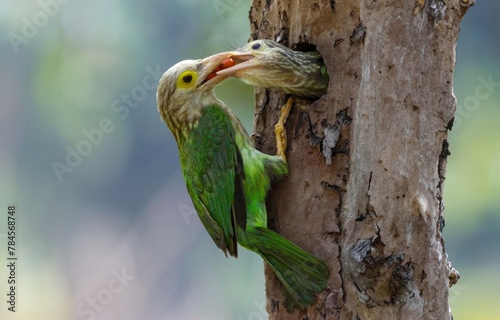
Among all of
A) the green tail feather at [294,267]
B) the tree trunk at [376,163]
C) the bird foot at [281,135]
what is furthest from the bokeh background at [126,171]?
the green tail feather at [294,267]

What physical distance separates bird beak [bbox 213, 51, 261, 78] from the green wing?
17cm

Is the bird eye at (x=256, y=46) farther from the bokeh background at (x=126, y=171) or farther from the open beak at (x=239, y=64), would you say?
the bokeh background at (x=126, y=171)

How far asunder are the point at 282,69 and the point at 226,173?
1.61 ft

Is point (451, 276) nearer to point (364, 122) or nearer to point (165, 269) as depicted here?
point (364, 122)

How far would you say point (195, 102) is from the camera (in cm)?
277

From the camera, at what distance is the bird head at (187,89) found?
272 cm

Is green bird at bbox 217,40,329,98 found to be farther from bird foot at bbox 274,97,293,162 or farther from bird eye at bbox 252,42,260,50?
bird foot at bbox 274,97,293,162

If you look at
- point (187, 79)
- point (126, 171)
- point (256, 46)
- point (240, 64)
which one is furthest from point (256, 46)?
point (126, 171)

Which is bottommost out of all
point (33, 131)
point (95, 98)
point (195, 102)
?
point (195, 102)

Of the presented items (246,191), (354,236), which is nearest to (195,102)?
(246,191)

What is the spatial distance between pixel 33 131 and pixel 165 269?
1250 millimetres

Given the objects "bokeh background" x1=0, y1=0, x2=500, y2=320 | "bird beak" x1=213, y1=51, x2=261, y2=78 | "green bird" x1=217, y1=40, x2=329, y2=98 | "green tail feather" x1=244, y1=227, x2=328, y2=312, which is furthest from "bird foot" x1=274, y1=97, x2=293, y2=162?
"bokeh background" x1=0, y1=0, x2=500, y2=320

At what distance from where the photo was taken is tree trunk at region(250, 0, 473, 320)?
2166 millimetres

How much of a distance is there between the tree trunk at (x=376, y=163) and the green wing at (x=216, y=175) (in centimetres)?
20
